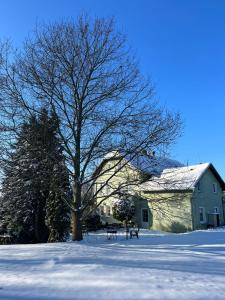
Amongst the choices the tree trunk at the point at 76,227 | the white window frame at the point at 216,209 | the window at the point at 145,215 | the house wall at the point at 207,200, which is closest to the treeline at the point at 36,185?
the tree trunk at the point at 76,227

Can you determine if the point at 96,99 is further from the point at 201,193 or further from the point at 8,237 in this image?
the point at 201,193

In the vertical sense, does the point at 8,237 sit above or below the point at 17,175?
below

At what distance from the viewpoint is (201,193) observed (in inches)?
1422

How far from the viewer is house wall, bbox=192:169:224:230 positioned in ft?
113

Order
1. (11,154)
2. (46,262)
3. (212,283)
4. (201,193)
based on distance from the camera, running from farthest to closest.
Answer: (201,193)
(11,154)
(46,262)
(212,283)

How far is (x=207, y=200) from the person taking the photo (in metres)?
37.0

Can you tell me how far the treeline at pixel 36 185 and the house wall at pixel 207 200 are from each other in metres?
13.6

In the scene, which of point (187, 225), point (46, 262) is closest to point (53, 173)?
point (46, 262)

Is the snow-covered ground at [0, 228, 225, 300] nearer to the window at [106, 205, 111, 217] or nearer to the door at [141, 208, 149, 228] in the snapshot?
the door at [141, 208, 149, 228]

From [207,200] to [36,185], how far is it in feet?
68.7

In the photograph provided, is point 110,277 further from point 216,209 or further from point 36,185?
point 216,209

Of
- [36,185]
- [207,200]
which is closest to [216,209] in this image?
[207,200]

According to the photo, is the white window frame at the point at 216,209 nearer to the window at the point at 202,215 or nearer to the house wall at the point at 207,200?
the house wall at the point at 207,200

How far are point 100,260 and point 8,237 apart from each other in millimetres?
17928
